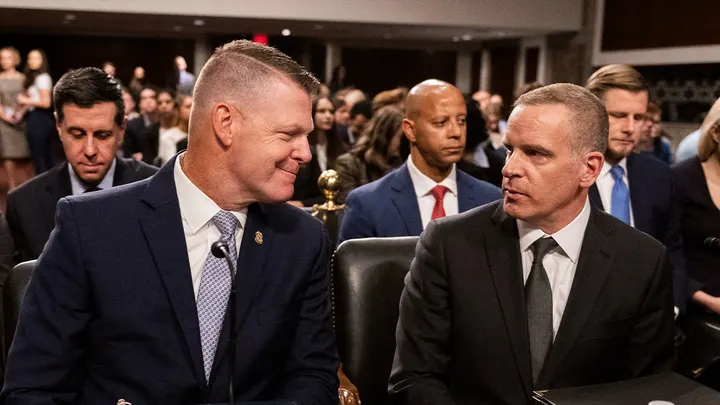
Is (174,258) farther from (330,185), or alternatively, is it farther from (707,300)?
(707,300)

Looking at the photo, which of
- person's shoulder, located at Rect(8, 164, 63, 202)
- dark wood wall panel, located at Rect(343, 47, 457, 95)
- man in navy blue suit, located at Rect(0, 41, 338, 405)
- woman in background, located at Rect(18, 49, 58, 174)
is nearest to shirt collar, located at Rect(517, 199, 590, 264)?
man in navy blue suit, located at Rect(0, 41, 338, 405)

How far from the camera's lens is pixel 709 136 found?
320 cm

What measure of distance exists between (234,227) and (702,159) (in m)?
2.31

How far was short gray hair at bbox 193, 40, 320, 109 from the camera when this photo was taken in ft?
5.32

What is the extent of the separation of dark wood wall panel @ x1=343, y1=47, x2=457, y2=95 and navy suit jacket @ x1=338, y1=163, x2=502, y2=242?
1586 centimetres

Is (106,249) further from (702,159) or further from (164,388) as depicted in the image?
(702,159)

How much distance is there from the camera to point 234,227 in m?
1.72

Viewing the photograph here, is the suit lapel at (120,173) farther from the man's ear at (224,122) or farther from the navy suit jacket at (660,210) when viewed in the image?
the navy suit jacket at (660,210)

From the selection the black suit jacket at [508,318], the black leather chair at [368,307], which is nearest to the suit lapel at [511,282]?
the black suit jacket at [508,318]

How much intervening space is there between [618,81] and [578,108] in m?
1.31

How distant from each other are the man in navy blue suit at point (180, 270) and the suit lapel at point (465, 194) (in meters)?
1.65

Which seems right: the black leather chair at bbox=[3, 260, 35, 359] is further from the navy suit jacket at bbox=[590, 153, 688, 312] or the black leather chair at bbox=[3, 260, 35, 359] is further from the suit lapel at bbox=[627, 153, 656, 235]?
the suit lapel at bbox=[627, 153, 656, 235]

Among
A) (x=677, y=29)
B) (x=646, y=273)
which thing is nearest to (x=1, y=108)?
(x=646, y=273)

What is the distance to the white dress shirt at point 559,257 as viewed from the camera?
1919 mm
